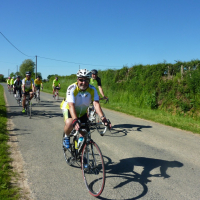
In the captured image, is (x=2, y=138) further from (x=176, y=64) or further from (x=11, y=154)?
(x=176, y=64)

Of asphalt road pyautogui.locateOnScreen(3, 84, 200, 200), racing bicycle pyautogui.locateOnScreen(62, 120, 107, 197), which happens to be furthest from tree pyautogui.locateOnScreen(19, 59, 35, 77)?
racing bicycle pyautogui.locateOnScreen(62, 120, 107, 197)

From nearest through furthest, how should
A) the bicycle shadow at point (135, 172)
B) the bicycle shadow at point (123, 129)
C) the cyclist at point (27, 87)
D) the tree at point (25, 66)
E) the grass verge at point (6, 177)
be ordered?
the grass verge at point (6, 177) < the bicycle shadow at point (135, 172) < the bicycle shadow at point (123, 129) < the cyclist at point (27, 87) < the tree at point (25, 66)

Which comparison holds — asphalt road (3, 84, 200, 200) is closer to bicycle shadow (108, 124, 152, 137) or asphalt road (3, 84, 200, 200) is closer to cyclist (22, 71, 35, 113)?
bicycle shadow (108, 124, 152, 137)

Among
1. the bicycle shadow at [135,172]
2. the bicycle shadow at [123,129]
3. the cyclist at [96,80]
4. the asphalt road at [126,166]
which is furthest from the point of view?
the cyclist at [96,80]

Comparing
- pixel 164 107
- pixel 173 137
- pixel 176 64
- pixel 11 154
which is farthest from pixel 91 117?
pixel 176 64

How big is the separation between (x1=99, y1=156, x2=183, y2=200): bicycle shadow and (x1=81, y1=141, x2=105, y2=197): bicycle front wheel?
39 centimetres

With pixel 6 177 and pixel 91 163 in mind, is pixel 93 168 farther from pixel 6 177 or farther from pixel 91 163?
pixel 6 177

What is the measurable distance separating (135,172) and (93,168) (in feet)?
3.68

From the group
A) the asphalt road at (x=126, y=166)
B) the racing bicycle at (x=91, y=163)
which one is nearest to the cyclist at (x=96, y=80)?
the asphalt road at (x=126, y=166)

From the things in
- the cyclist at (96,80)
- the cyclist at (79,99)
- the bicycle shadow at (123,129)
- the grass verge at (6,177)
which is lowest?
the grass verge at (6,177)

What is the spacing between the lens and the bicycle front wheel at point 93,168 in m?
3.46

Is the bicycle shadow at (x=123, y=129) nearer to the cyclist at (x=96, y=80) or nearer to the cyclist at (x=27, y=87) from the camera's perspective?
the cyclist at (x=96, y=80)

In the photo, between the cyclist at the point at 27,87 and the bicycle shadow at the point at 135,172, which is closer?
the bicycle shadow at the point at 135,172

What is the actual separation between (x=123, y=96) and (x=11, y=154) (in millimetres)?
14568
